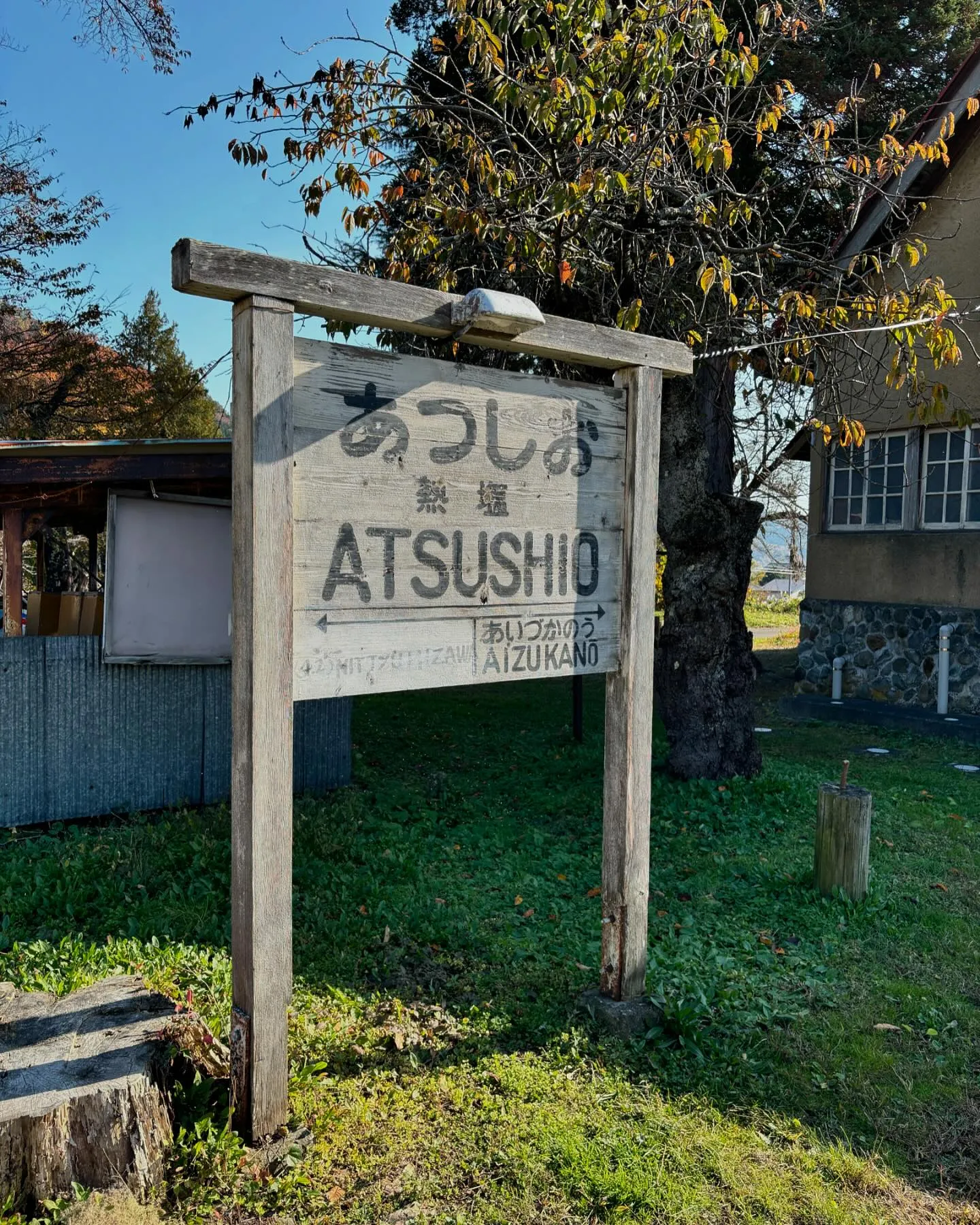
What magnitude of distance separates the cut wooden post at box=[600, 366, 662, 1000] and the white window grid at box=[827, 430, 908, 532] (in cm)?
855

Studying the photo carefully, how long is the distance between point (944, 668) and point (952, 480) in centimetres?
235

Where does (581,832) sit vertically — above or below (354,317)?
below

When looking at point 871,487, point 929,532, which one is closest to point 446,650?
point 929,532

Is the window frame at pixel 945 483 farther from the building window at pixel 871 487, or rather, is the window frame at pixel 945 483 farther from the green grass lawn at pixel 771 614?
the green grass lawn at pixel 771 614

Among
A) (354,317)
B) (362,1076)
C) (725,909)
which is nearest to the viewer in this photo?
(354,317)

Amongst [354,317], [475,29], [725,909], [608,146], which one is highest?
[475,29]

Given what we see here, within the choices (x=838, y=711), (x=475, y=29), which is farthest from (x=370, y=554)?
(x=838, y=711)

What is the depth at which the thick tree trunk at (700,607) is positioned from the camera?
301 inches

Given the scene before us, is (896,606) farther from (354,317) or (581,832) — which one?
(354,317)

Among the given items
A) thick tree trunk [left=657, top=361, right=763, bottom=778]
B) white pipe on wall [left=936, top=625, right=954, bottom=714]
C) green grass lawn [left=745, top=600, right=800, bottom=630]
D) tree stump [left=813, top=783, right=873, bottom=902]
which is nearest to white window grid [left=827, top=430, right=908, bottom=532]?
white pipe on wall [left=936, top=625, right=954, bottom=714]

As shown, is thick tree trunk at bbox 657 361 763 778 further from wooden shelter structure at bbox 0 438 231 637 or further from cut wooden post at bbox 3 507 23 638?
cut wooden post at bbox 3 507 23 638

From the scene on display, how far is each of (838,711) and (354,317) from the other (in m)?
10.2

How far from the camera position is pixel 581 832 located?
21.7ft

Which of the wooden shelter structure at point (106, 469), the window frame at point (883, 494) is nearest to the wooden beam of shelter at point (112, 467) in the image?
the wooden shelter structure at point (106, 469)
